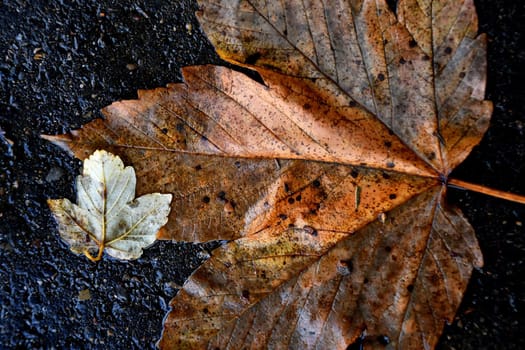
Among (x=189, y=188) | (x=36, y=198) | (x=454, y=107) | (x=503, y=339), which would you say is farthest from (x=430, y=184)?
(x=36, y=198)

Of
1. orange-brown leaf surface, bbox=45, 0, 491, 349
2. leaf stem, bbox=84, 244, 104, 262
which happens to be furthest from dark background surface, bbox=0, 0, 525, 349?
orange-brown leaf surface, bbox=45, 0, 491, 349

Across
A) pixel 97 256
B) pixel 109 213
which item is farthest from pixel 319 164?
pixel 97 256

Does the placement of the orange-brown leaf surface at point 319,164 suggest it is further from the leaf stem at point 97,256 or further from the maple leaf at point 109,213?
the leaf stem at point 97,256

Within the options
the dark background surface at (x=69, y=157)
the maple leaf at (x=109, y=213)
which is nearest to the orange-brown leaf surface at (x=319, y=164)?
the maple leaf at (x=109, y=213)

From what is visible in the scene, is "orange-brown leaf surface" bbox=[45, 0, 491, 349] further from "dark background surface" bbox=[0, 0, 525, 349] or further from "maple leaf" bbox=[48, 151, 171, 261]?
"dark background surface" bbox=[0, 0, 525, 349]

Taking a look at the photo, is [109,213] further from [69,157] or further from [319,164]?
[319,164]

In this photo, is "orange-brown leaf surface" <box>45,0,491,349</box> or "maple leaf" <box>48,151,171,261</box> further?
"maple leaf" <box>48,151,171,261</box>
